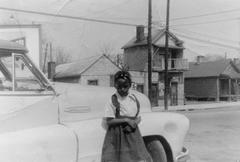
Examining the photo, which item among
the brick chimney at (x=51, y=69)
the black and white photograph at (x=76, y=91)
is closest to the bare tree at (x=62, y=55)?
the black and white photograph at (x=76, y=91)

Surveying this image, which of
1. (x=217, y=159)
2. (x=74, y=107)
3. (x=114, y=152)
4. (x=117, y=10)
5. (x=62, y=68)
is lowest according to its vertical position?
(x=217, y=159)

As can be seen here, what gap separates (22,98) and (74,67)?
1.46 m

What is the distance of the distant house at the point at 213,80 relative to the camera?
40875 millimetres

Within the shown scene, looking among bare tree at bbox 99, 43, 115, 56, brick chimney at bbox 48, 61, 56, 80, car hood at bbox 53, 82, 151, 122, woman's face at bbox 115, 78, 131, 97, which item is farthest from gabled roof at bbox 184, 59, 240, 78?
woman's face at bbox 115, 78, 131, 97

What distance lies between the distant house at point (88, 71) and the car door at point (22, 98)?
0.85 m

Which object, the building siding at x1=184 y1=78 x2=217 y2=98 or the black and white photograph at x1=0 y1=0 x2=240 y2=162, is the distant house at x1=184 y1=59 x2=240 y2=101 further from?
the black and white photograph at x1=0 y1=0 x2=240 y2=162

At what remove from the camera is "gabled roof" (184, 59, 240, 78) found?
41375 mm

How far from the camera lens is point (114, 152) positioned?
342 centimetres

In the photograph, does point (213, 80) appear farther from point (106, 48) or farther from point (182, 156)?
point (182, 156)

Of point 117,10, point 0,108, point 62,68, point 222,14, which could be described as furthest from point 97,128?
point 222,14

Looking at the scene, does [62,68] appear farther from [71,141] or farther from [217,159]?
[217,159]

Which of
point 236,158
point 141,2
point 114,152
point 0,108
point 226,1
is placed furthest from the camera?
point 236,158

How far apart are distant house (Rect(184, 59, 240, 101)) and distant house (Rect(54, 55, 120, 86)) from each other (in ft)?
117

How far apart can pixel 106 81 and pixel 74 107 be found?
157 cm
